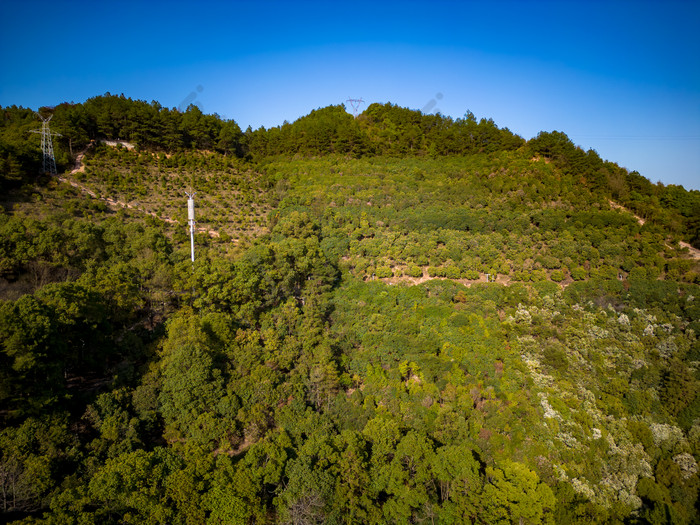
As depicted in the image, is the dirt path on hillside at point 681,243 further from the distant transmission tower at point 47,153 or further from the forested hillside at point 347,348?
the distant transmission tower at point 47,153

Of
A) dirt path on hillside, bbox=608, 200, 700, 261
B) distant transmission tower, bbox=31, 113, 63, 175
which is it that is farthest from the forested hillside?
distant transmission tower, bbox=31, 113, 63, 175

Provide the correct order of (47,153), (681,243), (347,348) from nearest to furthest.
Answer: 1. (347,348)
2. (681,243)
3. (47,153)

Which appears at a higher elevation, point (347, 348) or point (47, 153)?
point (47, 153)

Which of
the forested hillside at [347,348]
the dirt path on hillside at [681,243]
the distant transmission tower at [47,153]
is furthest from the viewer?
the distant transmission tower at [47,153]

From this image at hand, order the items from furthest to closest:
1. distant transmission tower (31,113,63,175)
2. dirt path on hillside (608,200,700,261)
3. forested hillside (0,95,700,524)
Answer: distant transmission tower (31,113,63,175) < dirt path on hillside (608,200,700,261) < forested hillside (0,95,700,524)

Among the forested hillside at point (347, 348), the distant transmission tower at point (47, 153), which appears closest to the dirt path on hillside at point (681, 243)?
the forested hillside at point (347, 348)

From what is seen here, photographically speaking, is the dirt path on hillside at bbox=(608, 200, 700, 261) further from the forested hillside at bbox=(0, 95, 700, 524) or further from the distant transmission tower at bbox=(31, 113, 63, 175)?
the distant transmission tower at bbox=(31, 113, 63, 175)

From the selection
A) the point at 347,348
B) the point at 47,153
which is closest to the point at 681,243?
the point at 347,348

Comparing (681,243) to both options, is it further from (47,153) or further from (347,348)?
(47,153)

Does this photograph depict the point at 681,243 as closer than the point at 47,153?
Yes

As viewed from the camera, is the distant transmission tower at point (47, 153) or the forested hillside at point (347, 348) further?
the distant transmission tower at point (47, 153)
